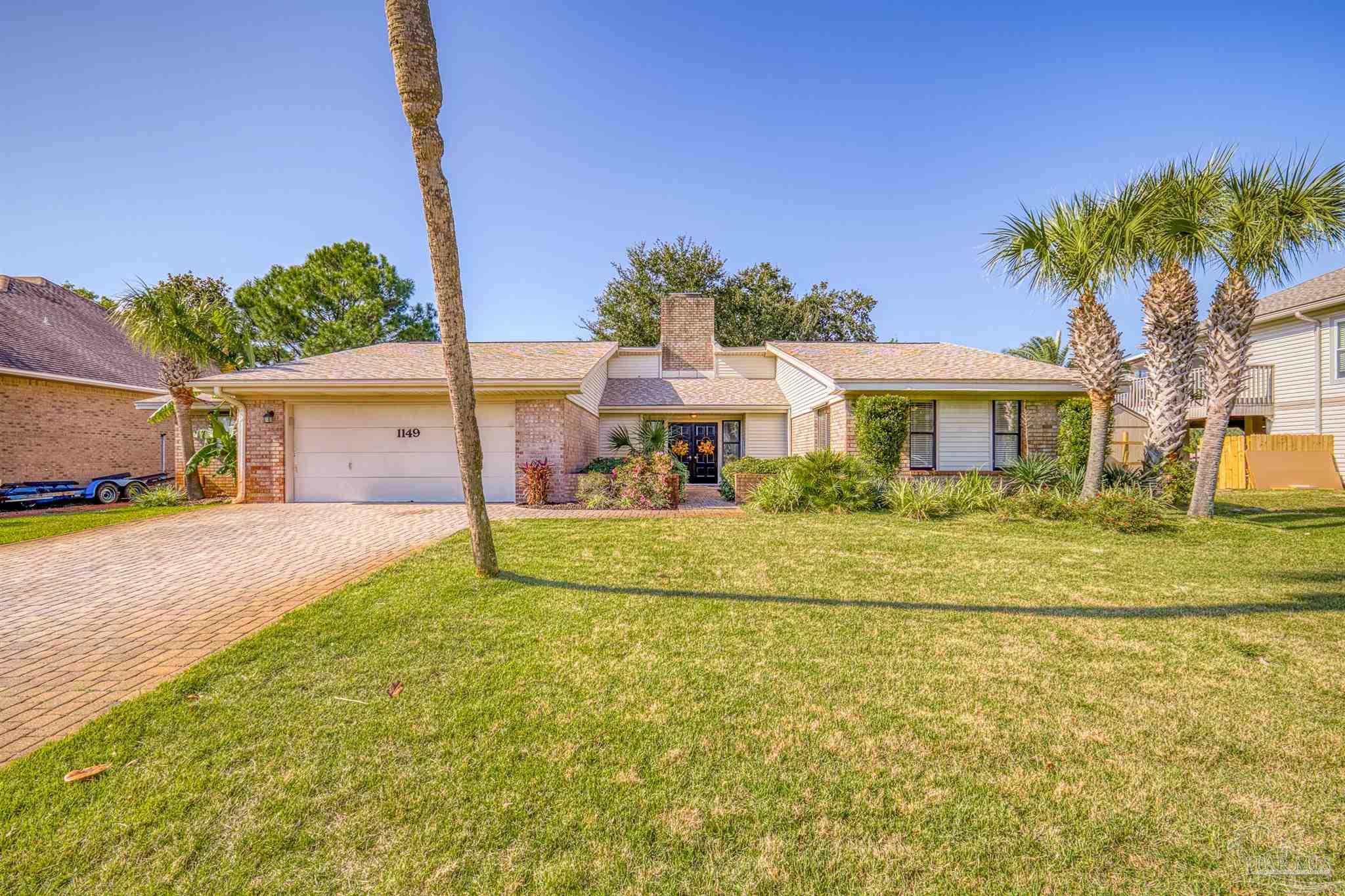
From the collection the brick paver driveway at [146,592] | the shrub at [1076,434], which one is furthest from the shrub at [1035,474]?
the brick paver driveway at [146,592]

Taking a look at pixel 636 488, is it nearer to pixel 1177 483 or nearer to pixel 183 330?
pixel 1177 483

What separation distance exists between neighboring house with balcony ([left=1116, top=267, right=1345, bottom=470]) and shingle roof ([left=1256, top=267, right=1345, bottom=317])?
3cm

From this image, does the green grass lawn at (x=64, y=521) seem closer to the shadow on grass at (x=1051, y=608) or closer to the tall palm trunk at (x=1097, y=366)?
the shadow on grass at (x=1051, y=608)

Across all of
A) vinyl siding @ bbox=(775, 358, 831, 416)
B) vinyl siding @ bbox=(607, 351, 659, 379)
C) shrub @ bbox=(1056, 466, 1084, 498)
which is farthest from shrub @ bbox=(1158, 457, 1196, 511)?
vinyl siding @ bbox=(607, 351, 659, 379)

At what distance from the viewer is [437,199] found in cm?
505

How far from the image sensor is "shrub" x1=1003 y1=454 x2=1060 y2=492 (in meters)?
11.4

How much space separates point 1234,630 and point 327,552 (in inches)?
379

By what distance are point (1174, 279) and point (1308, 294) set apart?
10.5 metres

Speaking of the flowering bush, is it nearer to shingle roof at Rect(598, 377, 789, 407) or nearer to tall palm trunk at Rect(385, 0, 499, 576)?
shingle roof at Rect(598, 377, 789, 407)

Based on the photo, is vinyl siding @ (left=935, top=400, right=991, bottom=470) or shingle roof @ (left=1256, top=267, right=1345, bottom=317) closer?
vinyl siding @ (left=935, top=400, right=991, bottom=470)

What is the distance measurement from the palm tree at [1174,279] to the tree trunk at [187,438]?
21.5 meters

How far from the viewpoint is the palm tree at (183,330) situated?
1248 centimetres

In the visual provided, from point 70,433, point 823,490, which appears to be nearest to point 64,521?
point 70,433

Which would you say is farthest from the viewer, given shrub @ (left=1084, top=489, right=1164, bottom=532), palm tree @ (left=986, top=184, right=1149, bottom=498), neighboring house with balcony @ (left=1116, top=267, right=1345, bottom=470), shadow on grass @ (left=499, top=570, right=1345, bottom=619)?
neighboring house with balcony @ (left=1116, top=267, right=1345, bottom=470)
